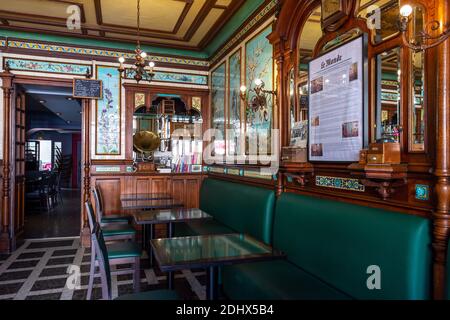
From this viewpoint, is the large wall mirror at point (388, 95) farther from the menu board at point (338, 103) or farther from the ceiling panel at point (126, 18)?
the ceiling panel at point (126, 18)

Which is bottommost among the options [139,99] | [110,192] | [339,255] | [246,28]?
[339,255]

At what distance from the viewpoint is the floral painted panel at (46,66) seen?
18.1 feet

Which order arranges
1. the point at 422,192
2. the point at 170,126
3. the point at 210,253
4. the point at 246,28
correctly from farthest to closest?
1. the point at 170,126
2. the point at 246,28
3. the point at 210,253
4. the point at 422,192

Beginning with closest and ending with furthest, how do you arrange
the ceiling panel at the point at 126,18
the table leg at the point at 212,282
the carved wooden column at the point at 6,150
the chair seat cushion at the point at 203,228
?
the table leg at the point at 212,282 < the chair seat cushion at the point at 203,228 < the ceiling panel at the point at 126,18 < the carved wooden column at the point at 6,150

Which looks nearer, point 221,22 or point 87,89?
point 221,22

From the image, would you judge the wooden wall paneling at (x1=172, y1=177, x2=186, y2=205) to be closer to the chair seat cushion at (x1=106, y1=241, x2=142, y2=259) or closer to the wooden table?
the chair seat cushion at (x1=106, y1=241, x2=142, y2=259)

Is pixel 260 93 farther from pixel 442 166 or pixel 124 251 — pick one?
pixel 442 166

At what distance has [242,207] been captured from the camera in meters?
4.02

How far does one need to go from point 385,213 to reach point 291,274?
912 millimetres

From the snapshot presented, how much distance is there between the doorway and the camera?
6.22 meters

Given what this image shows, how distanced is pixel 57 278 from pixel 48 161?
56.2 ft

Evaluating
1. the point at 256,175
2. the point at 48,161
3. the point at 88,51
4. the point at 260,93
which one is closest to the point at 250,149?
the point at 256,175

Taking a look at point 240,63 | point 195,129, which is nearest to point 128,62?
point 240,63

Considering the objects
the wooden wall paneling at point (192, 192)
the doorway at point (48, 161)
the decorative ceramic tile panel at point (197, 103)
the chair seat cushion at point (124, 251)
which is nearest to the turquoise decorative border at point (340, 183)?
the chair seat cushion at point (124, 251)
